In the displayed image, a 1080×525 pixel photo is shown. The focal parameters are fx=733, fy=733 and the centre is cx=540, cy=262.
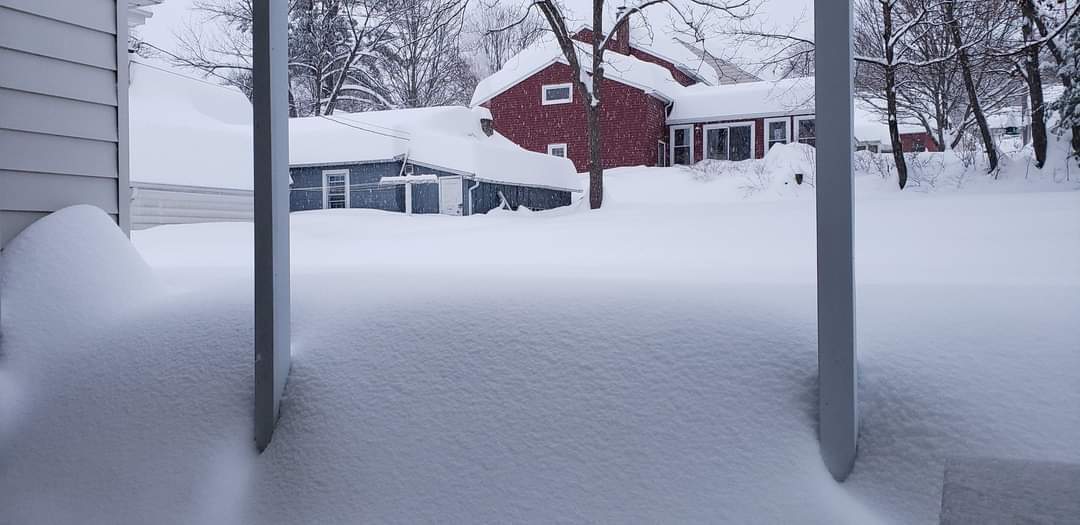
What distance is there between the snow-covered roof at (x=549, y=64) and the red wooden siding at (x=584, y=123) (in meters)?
0.18

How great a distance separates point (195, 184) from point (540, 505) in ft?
33.1

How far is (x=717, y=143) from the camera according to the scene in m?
15.6

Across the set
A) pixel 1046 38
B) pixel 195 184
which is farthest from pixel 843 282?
pixel 195 184

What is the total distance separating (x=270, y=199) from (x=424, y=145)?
32.5ft

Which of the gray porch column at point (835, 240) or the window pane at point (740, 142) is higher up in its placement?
the window pane at point (740, 142)

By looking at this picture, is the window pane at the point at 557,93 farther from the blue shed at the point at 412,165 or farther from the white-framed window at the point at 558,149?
the blue shed at the point at 412,165

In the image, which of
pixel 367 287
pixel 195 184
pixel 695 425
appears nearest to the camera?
pixel 695 425

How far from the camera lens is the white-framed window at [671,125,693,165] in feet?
51.3

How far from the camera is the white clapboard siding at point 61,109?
8.40 ft

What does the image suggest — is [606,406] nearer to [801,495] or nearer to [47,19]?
[801,495]

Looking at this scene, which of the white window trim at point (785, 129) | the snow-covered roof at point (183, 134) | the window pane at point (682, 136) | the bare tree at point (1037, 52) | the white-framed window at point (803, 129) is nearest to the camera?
the bare tree at point (1037, 52)

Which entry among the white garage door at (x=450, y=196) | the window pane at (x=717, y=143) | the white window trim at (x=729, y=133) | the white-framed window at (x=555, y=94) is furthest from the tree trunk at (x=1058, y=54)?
the white-framed window at (x=555, y=94)

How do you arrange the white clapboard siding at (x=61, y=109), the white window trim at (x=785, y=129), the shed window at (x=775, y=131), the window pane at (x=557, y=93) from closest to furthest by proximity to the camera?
the white clapboard siding at (x=61, y=109) → the white window trim at (x=785, y=129) → the shed window at (x=775, y=131) → the window pane at (x=557, y=93)

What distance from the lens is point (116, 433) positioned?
5.64ft
